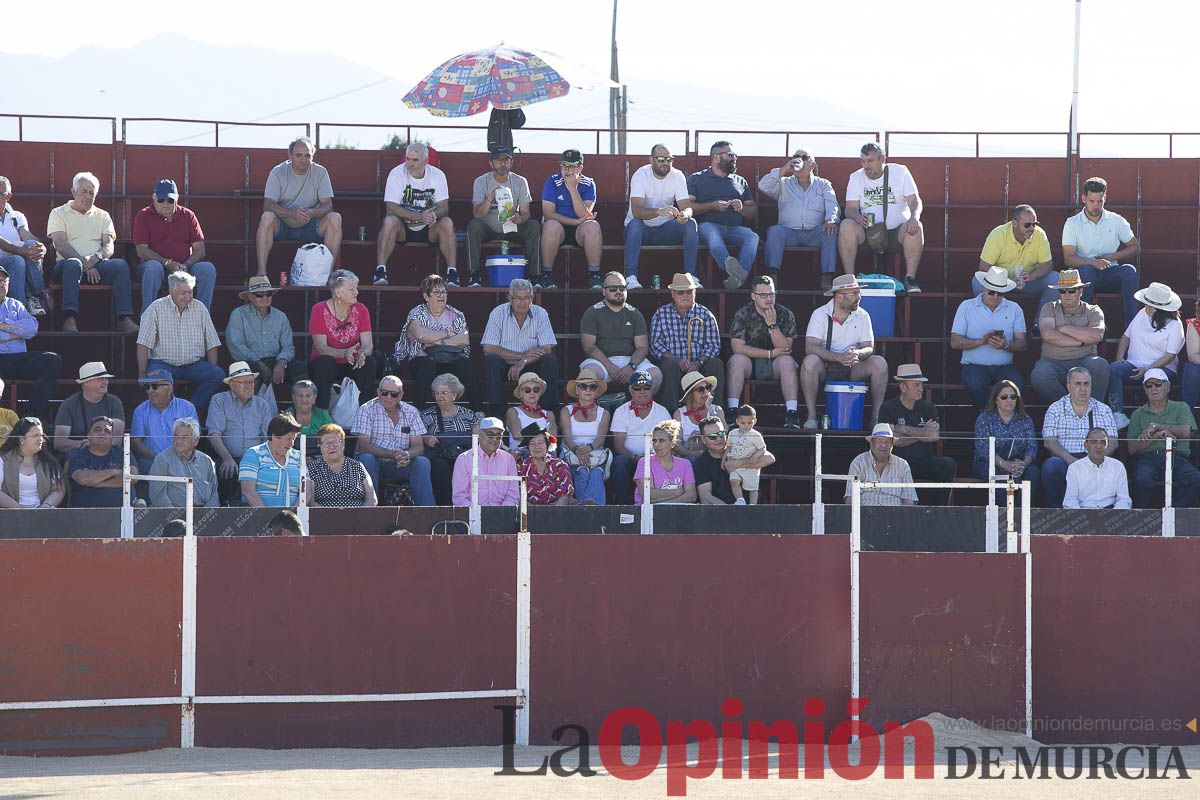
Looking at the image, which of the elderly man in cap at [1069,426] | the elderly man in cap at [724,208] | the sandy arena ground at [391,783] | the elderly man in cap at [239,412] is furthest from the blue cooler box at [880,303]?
the sandy arena ground at [391,783]

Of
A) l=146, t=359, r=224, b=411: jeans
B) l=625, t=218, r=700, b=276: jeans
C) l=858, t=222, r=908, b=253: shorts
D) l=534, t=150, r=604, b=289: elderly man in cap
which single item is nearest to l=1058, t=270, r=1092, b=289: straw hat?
l=858, t=222, r=908, b=253: shorts

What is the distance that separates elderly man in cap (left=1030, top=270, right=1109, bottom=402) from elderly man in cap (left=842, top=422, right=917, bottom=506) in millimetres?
2385

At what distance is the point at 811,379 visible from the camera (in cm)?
1525

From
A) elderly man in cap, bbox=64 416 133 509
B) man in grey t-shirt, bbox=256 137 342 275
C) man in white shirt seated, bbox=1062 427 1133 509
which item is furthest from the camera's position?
man in grey t-shirt, bbox=256 137 342 275

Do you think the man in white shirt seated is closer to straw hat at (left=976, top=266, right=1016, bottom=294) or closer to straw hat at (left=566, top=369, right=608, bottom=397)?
straw hat at (left=976, top=266, right=1016, bottom=294)

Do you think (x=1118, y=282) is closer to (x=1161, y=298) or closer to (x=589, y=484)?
(x=1161, y=298)

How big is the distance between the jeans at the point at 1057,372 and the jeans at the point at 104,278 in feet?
26.3

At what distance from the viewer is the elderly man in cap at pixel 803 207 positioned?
16.9 metres

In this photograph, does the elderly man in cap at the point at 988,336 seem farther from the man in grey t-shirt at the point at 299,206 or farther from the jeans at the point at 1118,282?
the man in grey t-shirt at the point at 299,206

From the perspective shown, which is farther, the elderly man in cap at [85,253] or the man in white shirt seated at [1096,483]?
the elderly man in cap at [85,253]

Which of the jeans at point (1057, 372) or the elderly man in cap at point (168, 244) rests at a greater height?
the elderly man in cap at point (168, 244)

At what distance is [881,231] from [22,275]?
306 inches

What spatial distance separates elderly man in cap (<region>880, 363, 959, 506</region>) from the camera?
14.5 metres

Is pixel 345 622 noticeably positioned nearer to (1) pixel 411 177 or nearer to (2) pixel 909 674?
(2) pixel 909 674
